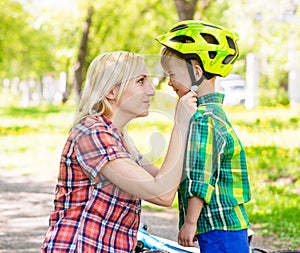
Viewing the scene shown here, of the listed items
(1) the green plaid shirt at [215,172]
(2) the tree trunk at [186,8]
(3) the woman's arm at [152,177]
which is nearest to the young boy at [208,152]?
(1) the green plaid shirt at [215,172]

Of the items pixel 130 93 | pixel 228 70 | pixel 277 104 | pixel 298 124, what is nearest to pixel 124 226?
pixel 130 93

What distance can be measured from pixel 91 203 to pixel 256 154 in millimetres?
8139

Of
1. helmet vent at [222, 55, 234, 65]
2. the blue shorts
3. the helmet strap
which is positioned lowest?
the blue shorts

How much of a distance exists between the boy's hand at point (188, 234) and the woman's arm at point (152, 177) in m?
0.19

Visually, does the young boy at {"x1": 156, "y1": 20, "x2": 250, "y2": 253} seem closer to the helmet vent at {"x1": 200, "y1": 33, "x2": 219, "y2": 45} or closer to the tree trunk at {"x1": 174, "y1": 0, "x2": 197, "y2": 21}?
the helmet vent at {"x1": 200, "y1": 33, "x2": 219, "y2": 45}

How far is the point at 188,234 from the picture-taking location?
2953 millimetres

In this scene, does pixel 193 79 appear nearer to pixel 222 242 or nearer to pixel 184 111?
pixel 184 111

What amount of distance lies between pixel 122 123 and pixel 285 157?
766 centimetres

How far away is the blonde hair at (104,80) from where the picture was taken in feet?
9.36

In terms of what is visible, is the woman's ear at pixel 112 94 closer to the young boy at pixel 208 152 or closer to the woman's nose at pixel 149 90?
the woman's nose at pixel 149 90

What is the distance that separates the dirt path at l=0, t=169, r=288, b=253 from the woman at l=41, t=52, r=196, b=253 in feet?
11.7

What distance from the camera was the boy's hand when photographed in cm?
294

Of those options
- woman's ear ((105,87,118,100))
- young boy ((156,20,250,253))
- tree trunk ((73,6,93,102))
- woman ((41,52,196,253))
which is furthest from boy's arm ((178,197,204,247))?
tree trunk ((73,6,93,102))

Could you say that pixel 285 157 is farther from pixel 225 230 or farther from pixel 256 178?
pixel 225 230
